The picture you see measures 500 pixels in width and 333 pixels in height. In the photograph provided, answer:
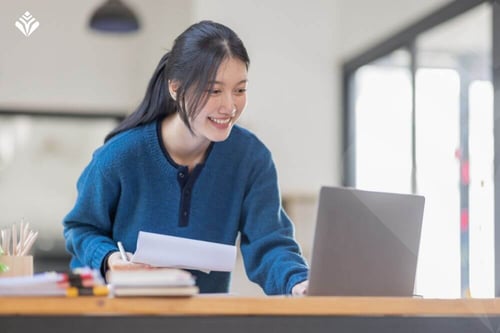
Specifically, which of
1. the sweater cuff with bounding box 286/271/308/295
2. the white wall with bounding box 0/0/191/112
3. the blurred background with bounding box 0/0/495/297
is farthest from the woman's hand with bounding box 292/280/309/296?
the white wall with bounding box 0/0/191/112

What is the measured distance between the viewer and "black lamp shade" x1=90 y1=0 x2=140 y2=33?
4863 mm

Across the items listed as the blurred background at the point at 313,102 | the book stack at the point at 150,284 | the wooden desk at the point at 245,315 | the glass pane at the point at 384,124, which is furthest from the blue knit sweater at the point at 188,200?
the glass pane at the point at 384,124

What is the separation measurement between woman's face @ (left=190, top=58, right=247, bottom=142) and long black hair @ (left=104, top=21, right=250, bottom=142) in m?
0.01

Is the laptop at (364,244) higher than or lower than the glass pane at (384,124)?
lower

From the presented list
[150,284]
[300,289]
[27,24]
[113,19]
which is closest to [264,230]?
[300,289]

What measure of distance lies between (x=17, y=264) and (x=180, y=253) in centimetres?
36

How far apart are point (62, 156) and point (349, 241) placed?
5010 mm

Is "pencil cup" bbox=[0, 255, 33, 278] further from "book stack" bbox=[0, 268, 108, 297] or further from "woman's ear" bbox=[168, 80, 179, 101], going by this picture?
"woman's ear" bbox=[168, 80, 179, 101]

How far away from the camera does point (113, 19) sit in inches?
192

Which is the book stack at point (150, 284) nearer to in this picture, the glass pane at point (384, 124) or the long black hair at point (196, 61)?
the long black hair at point (196, 61)

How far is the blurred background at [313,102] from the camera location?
4.67 metres

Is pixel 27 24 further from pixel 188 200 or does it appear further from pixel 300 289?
pixel 300 289

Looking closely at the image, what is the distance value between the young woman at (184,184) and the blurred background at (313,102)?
1.94 meters

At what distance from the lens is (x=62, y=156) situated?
21.2ft
